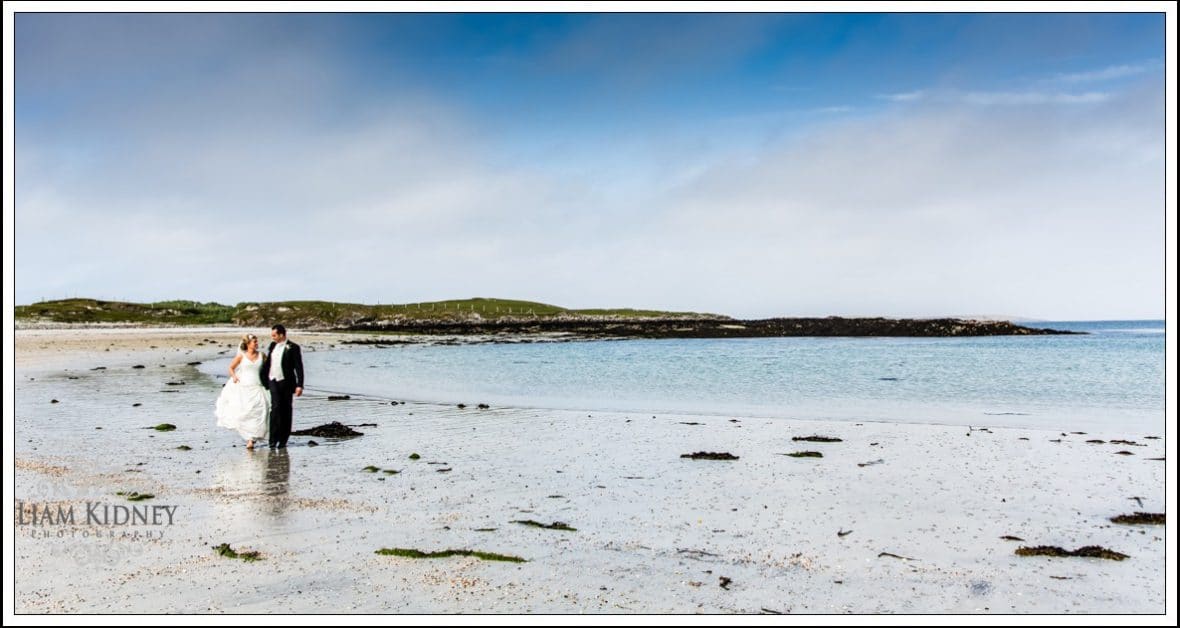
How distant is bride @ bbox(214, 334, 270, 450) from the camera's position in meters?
13.9

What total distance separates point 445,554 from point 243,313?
128910mm

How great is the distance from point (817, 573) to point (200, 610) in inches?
227

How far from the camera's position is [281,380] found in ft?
48.0

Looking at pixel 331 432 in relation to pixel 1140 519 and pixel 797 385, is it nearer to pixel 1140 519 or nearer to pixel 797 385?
pixel 1140 519

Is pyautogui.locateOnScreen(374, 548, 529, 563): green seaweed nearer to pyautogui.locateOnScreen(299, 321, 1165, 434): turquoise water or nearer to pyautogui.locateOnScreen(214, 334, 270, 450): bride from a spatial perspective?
pyautogui.locateOnScreen(214, 334, 270, 450): bride

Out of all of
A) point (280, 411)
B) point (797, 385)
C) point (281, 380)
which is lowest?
point (797, 385)

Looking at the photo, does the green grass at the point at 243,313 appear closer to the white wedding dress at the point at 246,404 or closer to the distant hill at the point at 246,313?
the distant hill at the point at 246,313

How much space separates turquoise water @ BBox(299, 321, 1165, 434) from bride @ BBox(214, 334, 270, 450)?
9.01 metres

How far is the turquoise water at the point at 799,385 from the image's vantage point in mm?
21625

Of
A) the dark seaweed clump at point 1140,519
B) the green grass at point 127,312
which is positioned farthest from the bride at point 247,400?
the green grass at point 127,312

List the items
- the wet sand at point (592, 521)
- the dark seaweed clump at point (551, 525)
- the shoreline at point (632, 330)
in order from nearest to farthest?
the wet sand at point (592, 521), the dark seaweed clump at point (551, 525), the shoreline at point (632, 330)

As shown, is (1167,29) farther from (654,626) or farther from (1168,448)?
(654,626)

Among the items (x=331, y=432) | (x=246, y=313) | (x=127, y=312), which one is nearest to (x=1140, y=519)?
(x=331, y=432)

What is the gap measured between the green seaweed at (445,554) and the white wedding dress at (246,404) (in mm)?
7476
